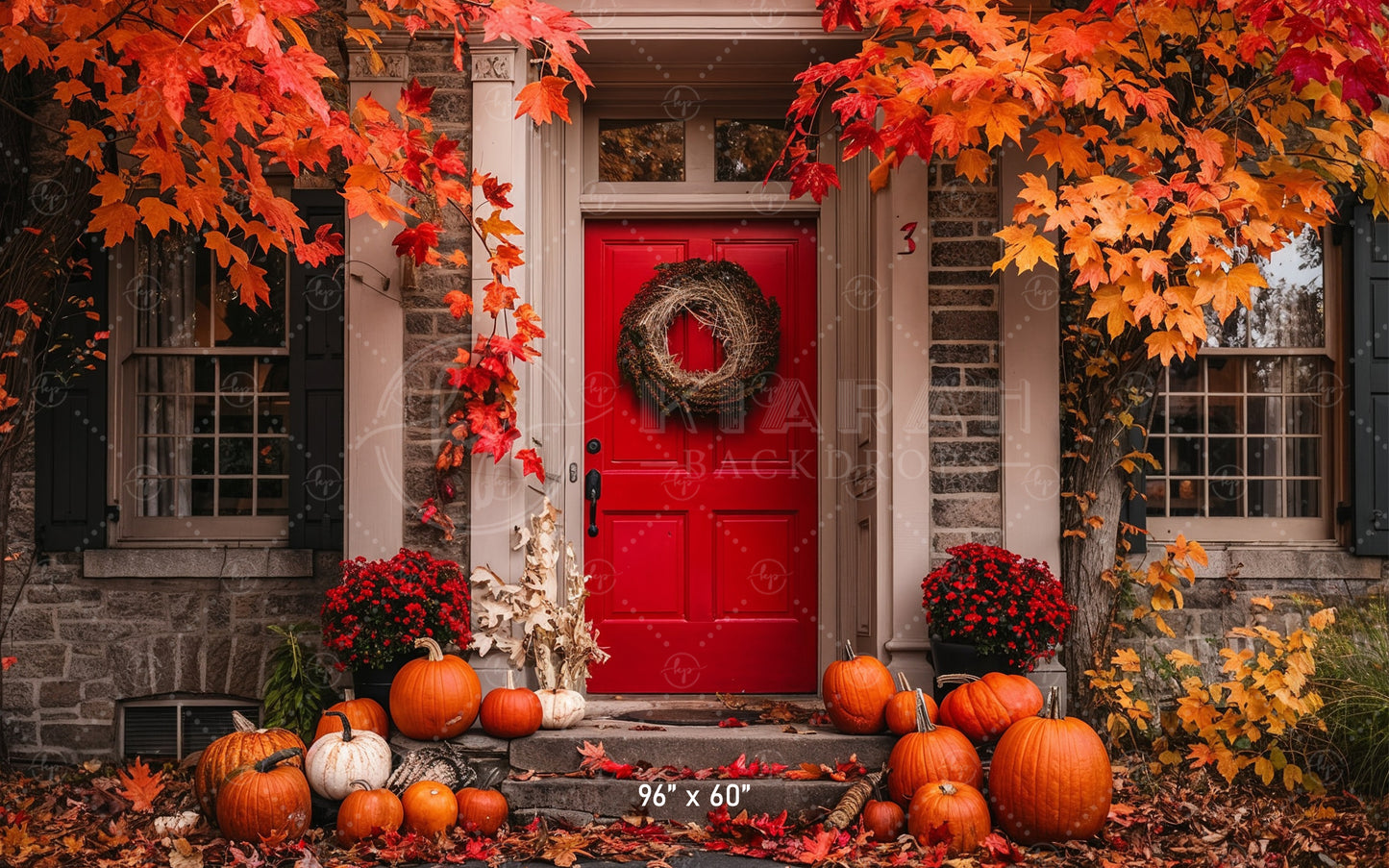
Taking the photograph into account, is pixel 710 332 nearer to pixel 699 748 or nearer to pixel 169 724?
pixel 699 748

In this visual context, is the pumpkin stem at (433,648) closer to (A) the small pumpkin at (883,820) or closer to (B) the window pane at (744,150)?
(A) the small pumpkin at (883,820)

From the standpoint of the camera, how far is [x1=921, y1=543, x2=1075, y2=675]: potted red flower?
424cm

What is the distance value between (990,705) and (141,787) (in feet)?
12.5

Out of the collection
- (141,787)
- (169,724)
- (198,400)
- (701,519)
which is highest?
(198,400)

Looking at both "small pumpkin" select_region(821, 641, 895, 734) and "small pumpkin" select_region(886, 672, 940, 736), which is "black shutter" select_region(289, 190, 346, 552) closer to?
"small pumpkin" select_region(821, 641, 895, 734)

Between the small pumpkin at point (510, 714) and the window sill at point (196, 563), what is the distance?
1430 mm

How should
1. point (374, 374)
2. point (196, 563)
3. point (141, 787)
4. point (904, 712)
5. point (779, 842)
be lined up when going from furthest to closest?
point (196, 563), point (374, 374), point (141, 787), point (904, 712), point (779, 842)

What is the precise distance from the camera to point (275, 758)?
392 centimetres

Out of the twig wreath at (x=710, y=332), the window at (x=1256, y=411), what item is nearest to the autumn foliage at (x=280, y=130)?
the twig wreath at (x=710, y=332)

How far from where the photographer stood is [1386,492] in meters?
5.18

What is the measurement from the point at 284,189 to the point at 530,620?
2.73 meters

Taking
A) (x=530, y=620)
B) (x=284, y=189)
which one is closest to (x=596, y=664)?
(x=530, y=620)

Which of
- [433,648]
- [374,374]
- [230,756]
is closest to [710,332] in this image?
[374,374]

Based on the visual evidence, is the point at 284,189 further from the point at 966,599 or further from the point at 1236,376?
the point at 1236,376
